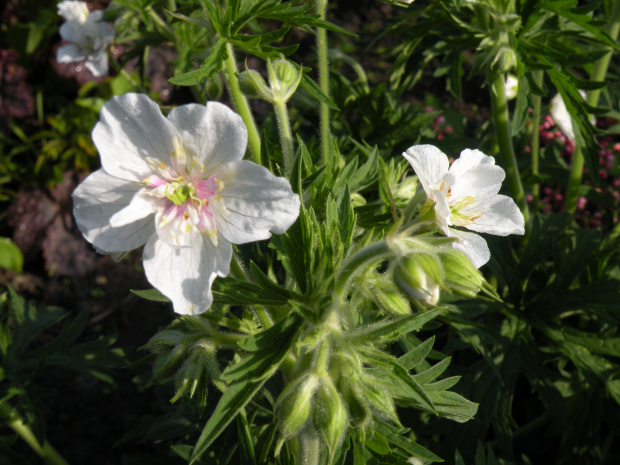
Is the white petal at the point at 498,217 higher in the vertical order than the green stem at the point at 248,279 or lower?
higher

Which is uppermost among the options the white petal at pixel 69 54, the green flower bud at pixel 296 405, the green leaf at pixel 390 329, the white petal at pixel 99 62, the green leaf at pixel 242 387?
the green leaf at pixel 390 329

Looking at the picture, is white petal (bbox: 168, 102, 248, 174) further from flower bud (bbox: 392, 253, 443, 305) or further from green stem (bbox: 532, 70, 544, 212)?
green stem (bbox: 532, 70, 544, 212)

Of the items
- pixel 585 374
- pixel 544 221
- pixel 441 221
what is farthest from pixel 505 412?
pixel 441 221

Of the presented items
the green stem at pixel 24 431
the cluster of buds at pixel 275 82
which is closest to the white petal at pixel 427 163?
the cluster of buds at pixel 275 82

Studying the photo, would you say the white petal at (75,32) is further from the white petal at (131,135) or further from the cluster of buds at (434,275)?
the cluster of buds at (434,275)

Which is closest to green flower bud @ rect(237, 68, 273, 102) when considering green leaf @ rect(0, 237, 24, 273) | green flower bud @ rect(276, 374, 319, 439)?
green flower bud @ rect(276, 374, 319, 439)

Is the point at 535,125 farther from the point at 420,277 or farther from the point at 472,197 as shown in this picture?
the point at 420,277

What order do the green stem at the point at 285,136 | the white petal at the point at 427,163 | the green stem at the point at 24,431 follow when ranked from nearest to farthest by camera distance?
the white petal at the point at 427,163 < the green stem at the point at 285,136 < the green stem at the point at 24,431
